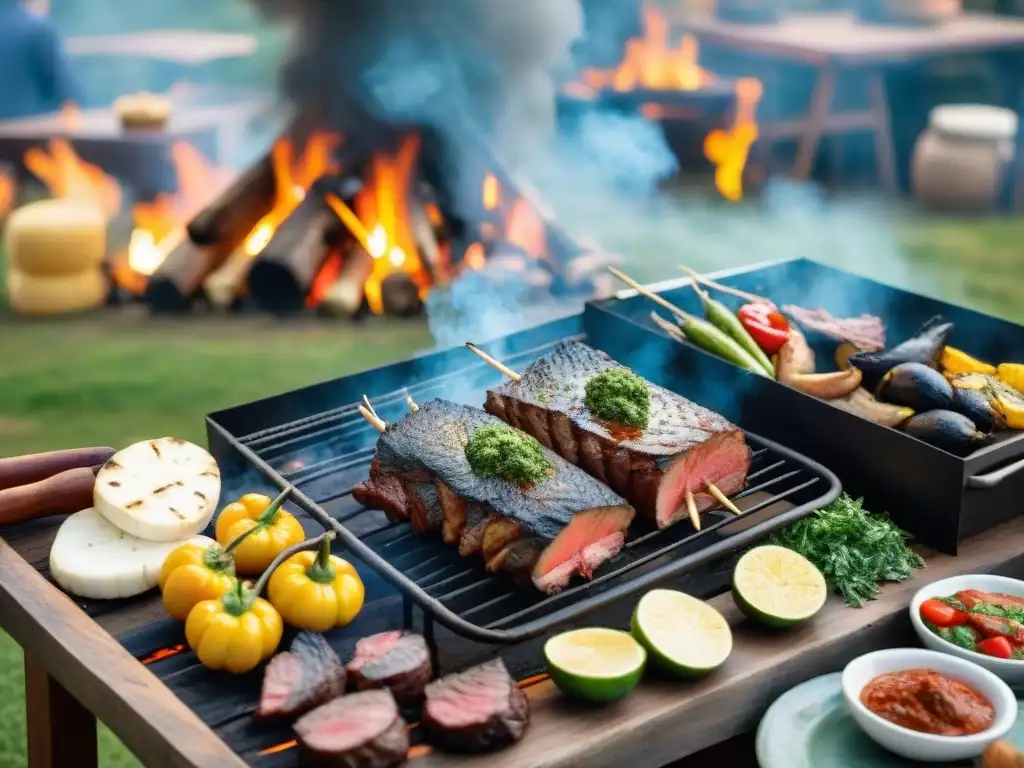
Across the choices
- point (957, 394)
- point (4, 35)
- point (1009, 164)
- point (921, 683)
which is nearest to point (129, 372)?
point (4, 35)

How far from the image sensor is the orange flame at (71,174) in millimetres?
12102

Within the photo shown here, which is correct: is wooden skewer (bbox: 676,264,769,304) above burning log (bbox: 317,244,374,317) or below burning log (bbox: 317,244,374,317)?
above

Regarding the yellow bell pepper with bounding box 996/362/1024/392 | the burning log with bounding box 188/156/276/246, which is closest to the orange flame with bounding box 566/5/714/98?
the burning log with bounding box 188/156/276/246

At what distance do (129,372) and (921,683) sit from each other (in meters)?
6.97

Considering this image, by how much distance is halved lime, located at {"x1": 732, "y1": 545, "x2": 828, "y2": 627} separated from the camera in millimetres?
3828

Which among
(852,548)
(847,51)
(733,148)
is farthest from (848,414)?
(733,148)

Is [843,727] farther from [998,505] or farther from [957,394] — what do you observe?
[957,394]

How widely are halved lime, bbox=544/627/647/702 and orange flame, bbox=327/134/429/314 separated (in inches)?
270

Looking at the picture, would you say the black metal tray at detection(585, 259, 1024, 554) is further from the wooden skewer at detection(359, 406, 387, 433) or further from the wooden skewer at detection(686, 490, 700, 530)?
the wooden skewer at detection(359, 406, 387, 433)

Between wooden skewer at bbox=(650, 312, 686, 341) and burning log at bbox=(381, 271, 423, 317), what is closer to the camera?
wooden skewer at bbox=(650, 312, 686, 341)

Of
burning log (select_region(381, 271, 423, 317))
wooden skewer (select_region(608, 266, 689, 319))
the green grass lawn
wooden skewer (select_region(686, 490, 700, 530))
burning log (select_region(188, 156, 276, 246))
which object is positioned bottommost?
the green grass lawn

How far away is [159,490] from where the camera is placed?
13.6 feet

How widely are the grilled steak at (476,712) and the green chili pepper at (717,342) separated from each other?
209 cm

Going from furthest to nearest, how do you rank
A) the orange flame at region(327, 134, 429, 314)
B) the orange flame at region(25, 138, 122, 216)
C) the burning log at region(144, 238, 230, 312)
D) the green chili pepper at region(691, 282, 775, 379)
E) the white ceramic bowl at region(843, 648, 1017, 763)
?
the orange flame at region(25, 138, 122, 216) → the orange flame at region(327, 134, 429, 314) → the burning log at region(144, 238, 230, 312) → the green chili pepper at region(691, 282, 775, 379) → the white ceramic bowl at region(843, 648, 1017, 763)
